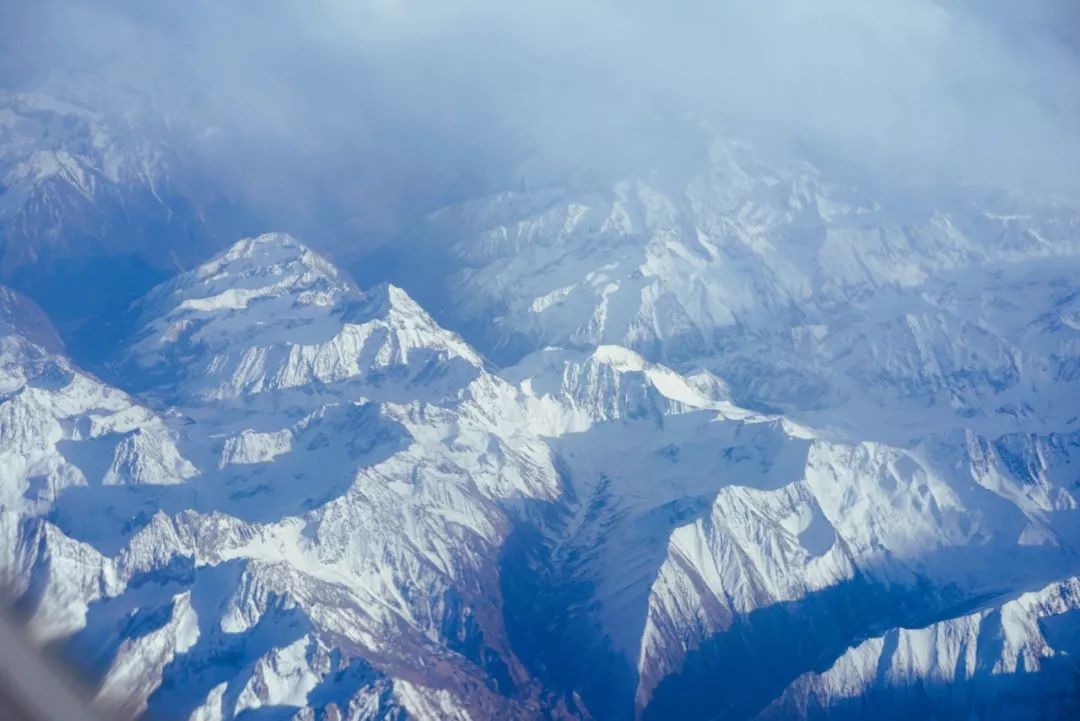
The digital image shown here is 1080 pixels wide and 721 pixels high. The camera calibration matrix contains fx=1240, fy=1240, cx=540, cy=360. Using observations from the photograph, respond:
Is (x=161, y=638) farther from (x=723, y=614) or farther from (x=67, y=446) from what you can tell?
(x=723, y=614)

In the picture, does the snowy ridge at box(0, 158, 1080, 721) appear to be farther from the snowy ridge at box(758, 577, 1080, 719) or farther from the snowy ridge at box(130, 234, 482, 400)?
the snowy ridge at box(130, 234, 482, 400)

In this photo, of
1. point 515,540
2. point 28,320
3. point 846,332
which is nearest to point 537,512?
point 515,540

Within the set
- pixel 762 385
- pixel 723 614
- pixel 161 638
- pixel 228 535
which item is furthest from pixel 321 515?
pixel 762 385

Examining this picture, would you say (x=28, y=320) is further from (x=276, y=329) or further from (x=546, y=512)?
(x=546, y=512)

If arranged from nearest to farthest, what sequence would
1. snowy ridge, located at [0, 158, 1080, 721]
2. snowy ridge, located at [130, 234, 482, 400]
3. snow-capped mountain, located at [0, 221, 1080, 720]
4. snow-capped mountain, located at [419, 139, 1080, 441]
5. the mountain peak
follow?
snow-capped mountain, located at [0, 221, 1080, 720]
snowy ridge, located at [0, 158, 1080, 721]
snowy ridge, located at [130, 234, 482, 400]
snow-capped mountain, located at [419, 139, 1080, 441]
the mountain peak

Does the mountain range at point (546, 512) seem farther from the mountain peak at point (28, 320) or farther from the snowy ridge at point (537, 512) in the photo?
the mountain peak at point (28, 320)

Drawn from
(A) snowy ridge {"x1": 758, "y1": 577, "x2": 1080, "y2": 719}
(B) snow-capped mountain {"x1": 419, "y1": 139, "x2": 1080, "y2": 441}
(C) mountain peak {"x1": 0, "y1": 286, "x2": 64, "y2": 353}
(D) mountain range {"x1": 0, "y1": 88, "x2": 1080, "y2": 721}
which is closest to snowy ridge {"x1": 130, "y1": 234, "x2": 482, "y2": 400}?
(D) mountain range {"x1": 0, "y1": 88, "x2": 1080, "y2": 721}

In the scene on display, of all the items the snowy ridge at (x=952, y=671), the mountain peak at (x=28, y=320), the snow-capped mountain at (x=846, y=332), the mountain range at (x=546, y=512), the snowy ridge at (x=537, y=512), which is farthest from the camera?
the mountain peak at (x=28, y=320)

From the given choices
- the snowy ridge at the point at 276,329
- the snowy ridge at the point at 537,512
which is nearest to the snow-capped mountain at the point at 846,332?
the snowy ridge at the point at 537,512
